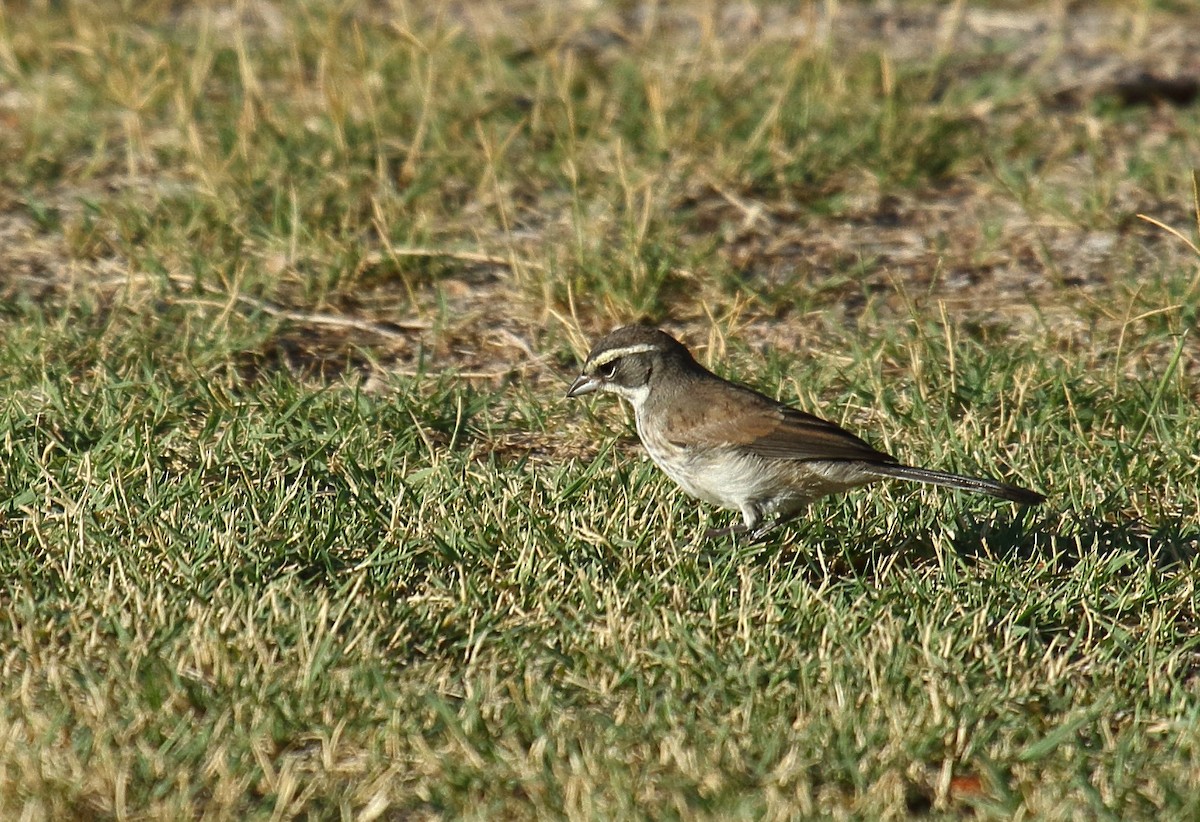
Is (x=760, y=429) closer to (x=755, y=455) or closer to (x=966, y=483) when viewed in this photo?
(x=755, y=455)

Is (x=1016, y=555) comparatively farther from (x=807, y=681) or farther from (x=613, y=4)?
(x=613, y=4)

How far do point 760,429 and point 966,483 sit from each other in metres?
0.79

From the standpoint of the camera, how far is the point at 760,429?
629 cm

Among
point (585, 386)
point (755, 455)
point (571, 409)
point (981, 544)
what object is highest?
→ point (755, 455)

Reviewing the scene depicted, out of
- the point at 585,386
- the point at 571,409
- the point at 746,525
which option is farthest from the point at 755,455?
the point at 571,409

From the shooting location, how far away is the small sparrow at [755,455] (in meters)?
6.04

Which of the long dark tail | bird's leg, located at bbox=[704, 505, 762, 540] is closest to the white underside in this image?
bird's leg, located at bbox=[704, 505, 762, 540]

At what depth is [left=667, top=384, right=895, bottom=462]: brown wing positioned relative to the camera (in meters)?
6.07

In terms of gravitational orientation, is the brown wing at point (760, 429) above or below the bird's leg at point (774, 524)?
above

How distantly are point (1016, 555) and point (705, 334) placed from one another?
2524mm

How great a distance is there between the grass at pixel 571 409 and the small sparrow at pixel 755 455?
21 centimetres

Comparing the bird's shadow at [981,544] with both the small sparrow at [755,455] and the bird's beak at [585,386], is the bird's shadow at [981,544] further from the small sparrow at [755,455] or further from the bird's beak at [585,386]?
the bird's beak at [585,386]

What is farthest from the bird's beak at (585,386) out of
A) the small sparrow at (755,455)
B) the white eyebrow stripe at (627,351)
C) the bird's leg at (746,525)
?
the bird's leg at (746,525)

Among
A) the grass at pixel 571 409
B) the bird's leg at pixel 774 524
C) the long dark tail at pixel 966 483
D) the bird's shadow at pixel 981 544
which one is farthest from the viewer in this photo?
the bird's leg at pixel 774 524
